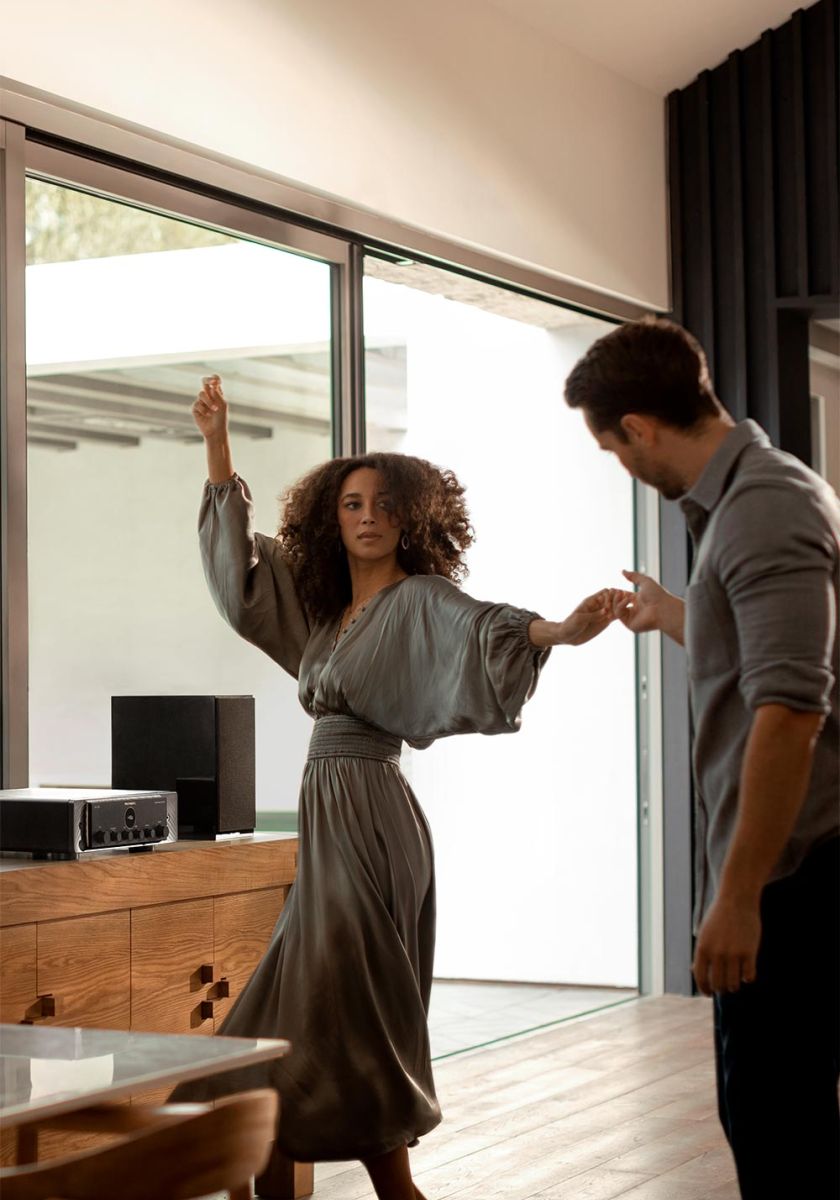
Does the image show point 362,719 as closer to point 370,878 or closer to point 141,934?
point 370,878

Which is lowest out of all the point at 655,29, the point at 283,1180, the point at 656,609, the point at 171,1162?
the point at 283,1180

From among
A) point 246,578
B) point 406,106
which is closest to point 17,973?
point 246,578

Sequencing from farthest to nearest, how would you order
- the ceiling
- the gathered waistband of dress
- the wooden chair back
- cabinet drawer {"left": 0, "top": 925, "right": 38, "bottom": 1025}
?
the ceiling < the gathered waistband of dress < cabinet drawer {"left": 0, "top": 925, "right": 38, "bottom": 1025} < the wooden chair back

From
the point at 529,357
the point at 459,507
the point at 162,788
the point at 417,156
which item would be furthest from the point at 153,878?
the point at 529,357

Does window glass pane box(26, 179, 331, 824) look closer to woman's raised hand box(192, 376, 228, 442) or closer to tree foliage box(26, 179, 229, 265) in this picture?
tree foliage box(26, 179, 229, 265)

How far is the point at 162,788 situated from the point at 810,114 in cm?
375

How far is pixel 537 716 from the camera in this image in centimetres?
617

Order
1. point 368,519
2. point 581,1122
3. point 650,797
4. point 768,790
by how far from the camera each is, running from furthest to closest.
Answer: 1. point 650,797
2. point 581,1122
3. point 368,519
4. point 768,790

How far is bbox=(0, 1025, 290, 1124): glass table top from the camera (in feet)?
5.08

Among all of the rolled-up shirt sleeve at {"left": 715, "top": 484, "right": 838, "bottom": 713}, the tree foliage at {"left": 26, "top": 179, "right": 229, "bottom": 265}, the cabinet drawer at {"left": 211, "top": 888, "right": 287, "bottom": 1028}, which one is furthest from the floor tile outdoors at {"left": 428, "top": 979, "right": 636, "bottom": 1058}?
the rolled-up shirt sleeve at {"left": 715, "top": 484, "right": 838, "bottom": 713}

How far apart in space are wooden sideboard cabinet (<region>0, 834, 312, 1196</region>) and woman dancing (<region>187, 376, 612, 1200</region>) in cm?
24

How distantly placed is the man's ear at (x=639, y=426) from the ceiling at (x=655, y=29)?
11.3ft

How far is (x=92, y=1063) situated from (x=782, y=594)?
94 centimetres

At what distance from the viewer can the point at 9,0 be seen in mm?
3420
